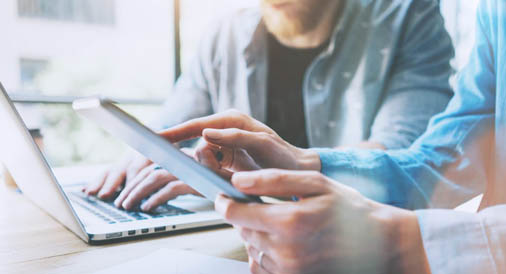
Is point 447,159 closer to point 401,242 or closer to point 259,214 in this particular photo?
point 401,242

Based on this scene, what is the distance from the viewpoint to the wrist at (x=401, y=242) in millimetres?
373

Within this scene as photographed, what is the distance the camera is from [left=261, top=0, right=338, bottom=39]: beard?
4.81ft

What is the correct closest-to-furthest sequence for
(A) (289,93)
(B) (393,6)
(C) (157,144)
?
(C) (157,144) → (B) (393,6) → (A) (289,93)

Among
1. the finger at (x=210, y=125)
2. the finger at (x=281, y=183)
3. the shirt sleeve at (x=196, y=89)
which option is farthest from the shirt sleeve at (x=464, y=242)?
the shirt sleeve at (x=196, y=89)

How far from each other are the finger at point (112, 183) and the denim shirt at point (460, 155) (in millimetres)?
370

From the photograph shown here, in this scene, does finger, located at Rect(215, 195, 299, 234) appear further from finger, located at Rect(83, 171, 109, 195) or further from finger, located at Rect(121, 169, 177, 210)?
finger, located at Rect(83, 171, 109, 195)

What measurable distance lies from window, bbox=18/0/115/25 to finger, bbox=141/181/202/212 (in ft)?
18.1

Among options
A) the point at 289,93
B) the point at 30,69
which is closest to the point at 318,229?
the point at 289,93

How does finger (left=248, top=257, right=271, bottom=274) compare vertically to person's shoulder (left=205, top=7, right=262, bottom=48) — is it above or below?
below

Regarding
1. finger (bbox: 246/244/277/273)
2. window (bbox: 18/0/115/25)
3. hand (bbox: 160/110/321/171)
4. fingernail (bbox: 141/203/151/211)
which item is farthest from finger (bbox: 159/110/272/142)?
window (bbox: 18/0/115/25)

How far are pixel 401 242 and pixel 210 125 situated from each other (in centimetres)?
29

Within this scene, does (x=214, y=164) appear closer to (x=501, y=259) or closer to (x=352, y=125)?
(x=501, y=259)

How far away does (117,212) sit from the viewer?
0.58 m

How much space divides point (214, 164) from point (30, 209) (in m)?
0.38
